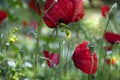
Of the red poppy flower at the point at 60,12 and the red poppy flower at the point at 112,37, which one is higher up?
the red poppy flower at the point at 60,12

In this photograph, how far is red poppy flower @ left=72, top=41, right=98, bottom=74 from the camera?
1.21 metres

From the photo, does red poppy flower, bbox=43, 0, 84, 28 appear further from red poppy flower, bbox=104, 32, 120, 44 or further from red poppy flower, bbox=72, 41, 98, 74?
red poppy flower, bbox=104, 32, 120, 44

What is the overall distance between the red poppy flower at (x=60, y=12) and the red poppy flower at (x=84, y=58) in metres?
0.09

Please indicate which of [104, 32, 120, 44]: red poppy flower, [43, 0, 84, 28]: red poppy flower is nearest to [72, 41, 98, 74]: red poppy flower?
[43, 0, 84, 28]: red poppy flower

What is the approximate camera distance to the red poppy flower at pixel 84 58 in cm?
121

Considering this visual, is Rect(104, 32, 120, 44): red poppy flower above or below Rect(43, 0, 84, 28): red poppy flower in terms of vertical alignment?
below

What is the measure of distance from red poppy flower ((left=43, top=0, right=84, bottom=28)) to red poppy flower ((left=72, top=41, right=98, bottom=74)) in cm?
9

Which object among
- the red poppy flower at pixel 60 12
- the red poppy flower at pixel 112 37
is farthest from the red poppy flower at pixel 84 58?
the red poppy flower at pixel 112 37

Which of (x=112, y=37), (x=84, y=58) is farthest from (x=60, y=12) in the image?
(x=112, y=37)

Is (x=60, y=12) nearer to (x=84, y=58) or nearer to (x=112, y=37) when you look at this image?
(x=84, y=58)

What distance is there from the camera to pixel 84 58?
1.21 metres

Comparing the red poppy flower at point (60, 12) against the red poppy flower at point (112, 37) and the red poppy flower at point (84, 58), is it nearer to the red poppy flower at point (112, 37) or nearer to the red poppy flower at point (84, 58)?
the red poppy flower at point (84, 58)

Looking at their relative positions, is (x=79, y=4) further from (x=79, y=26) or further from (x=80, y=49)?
(x=79, y=26)

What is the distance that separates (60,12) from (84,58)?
0.15 metres
